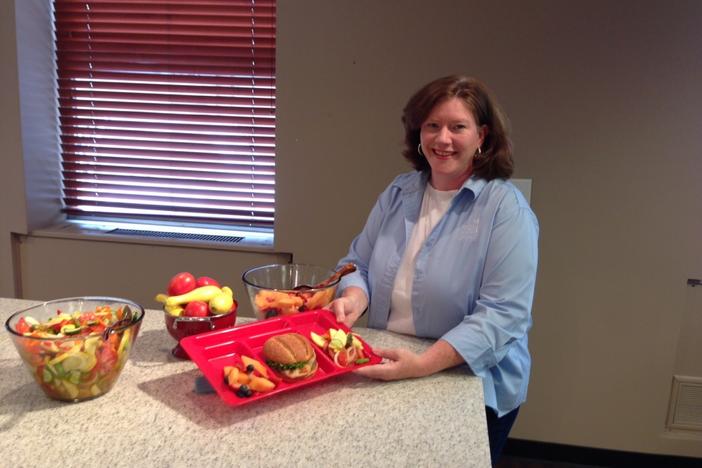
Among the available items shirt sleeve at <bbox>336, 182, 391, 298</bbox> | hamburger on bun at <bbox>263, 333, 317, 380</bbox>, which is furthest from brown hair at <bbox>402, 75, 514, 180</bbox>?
hamburger on bun at <bbox>263, 333, 317, 380</bbox>

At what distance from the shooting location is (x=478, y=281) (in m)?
1.36

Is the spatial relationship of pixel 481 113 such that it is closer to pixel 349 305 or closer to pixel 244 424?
pixel 349 305

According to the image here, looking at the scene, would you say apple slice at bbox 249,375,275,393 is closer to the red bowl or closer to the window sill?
the red bowl

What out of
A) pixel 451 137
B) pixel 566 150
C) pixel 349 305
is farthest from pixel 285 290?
pixel 566 150

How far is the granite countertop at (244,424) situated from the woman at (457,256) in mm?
112

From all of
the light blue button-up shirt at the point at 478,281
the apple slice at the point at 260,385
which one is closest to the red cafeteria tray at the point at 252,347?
the apple slice at the point at 260,385

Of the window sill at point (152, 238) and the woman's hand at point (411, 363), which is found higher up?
the woman's hand at point (411, 363)

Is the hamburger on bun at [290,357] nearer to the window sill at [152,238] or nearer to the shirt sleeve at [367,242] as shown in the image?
the shirt sleeve at [367,242]

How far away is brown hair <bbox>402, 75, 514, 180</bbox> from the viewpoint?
1.44m

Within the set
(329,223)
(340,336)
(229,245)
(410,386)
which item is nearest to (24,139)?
(229,245)

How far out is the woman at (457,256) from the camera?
1260 mm

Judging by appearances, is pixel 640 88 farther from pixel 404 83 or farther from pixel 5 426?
pixel 5 426

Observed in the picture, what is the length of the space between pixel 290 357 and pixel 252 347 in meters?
0.14

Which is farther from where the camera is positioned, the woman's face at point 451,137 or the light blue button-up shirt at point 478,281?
the woman's face at point 451,137
